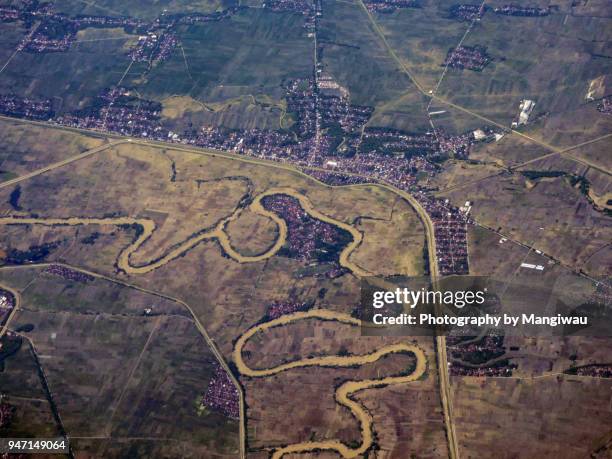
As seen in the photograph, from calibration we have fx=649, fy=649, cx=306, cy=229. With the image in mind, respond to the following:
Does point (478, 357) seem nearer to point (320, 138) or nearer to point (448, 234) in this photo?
point (448, 234)

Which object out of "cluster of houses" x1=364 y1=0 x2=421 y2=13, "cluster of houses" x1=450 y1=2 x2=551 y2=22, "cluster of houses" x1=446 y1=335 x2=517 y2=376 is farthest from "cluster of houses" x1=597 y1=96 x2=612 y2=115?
"cluster of houses" x1=446 y1=335 x2=517 y2=376

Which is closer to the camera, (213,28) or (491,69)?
(491,69)

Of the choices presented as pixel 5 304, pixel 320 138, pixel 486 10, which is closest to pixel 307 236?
pixel 320 138

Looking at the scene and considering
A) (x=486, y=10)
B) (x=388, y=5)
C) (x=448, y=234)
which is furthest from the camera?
(x=388, y=5)

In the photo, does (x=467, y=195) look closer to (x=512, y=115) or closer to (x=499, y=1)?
(x=512, y=115)

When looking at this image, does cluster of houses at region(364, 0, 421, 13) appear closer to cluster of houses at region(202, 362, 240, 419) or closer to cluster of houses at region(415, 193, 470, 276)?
cluster of houses at region(415, 193, 470, 276)

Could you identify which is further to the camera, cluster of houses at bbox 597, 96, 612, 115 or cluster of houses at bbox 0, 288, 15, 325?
cluster of houses at bbox 597, 96, 612, 115

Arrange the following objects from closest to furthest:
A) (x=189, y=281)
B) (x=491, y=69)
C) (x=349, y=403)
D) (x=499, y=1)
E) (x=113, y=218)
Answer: (x=349, y=403) < (x=189, y=281) < (x=113, y=218) < (x=491, y=69) < (x=499, y=1)

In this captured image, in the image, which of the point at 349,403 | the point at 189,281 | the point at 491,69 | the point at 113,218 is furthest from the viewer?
the point at 491,69

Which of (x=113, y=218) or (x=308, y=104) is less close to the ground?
(x=308, y=104)

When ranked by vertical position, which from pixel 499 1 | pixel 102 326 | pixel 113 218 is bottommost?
pixel 102 326

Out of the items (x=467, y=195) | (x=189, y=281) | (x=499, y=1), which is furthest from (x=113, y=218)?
(x=499, y=1)
